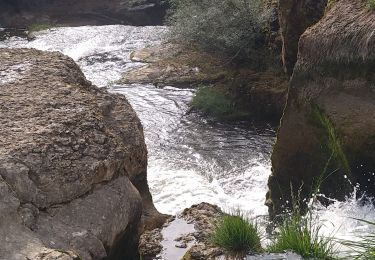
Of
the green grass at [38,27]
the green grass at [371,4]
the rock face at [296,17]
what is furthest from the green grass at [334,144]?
the green grass at [38,27]

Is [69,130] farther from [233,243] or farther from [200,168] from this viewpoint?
[200,168]

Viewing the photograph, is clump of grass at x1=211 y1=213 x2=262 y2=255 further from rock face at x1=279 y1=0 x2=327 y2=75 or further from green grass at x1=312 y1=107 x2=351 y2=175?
rock face at x1=279 y1=0 x2=327 y2=75

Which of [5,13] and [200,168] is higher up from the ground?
[5,13]

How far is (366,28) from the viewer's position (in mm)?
7066

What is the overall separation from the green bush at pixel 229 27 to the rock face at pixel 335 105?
6.19m

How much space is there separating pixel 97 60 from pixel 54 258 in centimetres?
1587

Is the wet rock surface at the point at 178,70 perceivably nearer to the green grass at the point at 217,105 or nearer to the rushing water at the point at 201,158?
the rushing water at the point at 201,158

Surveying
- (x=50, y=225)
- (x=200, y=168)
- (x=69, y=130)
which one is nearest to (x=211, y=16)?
(x=200, y=168)

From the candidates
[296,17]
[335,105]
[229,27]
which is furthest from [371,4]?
[229,27]

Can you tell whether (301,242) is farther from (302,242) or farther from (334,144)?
(334,144)

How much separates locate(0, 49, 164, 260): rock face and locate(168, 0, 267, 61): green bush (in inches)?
Answer: 323

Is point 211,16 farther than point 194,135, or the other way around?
point 211,16

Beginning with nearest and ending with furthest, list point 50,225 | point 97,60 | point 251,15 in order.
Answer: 1. point 50,225
2. point 251,15
3. point 97,60

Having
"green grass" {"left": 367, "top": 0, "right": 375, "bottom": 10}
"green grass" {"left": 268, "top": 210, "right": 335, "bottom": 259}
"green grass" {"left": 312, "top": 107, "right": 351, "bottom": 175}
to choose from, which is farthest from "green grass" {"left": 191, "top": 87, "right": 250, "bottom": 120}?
"green grass" {"left": 268, "top": 210, "right": 335, "bottom": 259}
